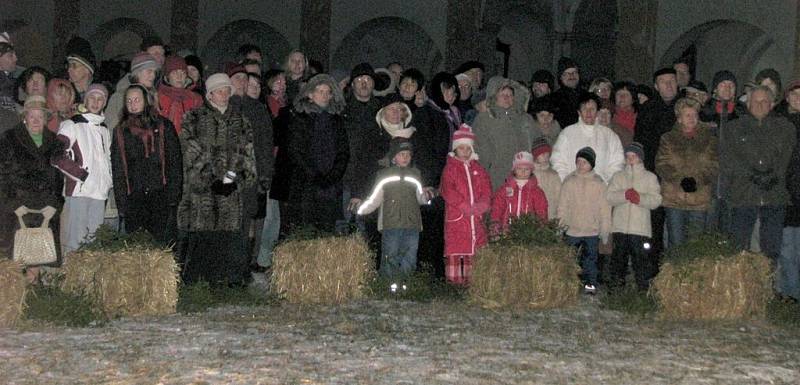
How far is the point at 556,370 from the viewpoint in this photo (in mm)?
7242

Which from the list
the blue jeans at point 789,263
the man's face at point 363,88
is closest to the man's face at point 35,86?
the man's face at point 363,88

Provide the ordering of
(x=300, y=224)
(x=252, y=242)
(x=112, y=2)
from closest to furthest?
(x=300, y=224) < (x=252, y=242) < (x=112, y=2)

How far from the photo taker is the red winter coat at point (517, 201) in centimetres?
1083

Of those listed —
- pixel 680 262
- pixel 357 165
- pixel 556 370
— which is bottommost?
pixel 556 370

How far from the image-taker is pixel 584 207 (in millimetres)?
10992

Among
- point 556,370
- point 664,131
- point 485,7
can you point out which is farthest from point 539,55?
point 556,370

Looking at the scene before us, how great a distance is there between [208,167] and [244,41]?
538 inches

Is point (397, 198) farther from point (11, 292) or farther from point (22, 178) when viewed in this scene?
point (11, 292)

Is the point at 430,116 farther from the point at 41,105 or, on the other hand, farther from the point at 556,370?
the point at 556,370

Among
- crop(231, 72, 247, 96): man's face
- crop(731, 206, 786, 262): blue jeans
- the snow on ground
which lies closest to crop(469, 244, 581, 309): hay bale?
the snow on ground

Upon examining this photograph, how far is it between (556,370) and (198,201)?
12.6 feet

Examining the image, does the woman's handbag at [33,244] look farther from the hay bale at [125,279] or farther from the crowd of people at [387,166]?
the hay bale at [125,279]

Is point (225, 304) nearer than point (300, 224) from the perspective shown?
Yes

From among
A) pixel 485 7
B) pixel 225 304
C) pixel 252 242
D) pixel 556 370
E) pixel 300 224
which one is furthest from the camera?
pixel 485 7
